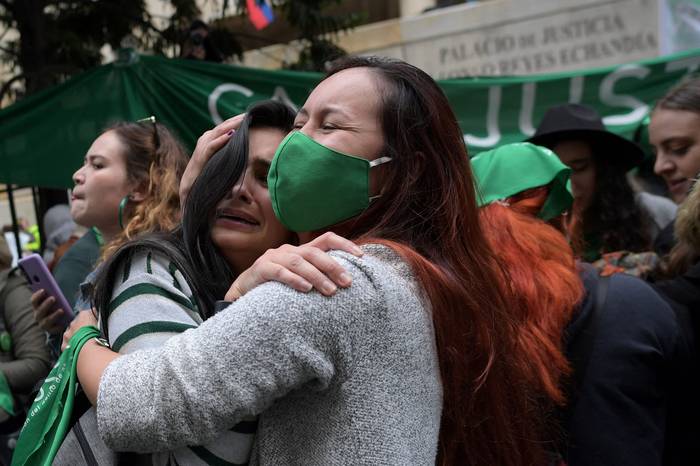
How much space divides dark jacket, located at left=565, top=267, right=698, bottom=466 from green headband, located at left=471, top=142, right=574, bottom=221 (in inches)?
21.1

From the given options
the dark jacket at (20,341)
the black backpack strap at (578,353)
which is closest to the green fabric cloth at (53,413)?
the black backpack strap at (578,353)

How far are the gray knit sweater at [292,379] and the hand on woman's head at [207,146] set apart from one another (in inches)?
25.6

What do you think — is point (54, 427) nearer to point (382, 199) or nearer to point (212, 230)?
point (212, 230)

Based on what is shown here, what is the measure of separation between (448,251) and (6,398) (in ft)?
7.85

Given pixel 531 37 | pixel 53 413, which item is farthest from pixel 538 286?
pixel 531 37

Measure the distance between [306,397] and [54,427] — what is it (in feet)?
1.68

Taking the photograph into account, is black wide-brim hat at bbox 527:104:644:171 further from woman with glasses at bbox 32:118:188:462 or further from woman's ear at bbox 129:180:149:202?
woman's ear at bbox 129:180:149:202

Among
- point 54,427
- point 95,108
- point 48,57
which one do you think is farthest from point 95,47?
point 54,427

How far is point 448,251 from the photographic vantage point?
4.75 ft

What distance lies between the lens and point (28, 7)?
612cm

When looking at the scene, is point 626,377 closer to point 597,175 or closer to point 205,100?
point 597,175

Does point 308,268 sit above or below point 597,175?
above

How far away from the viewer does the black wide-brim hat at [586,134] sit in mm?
3268

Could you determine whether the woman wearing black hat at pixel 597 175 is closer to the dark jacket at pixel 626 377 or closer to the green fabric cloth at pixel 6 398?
the dark jacket at pixel 626 377
